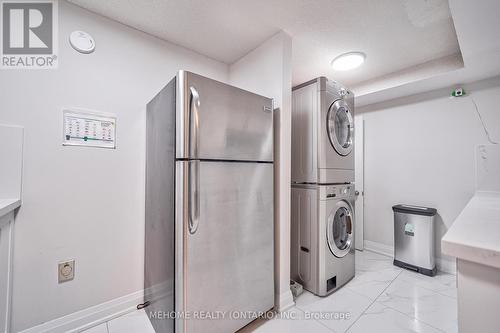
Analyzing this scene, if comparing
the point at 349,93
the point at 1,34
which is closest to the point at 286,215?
the point at 349,93

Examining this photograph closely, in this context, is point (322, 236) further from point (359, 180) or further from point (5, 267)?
point (5, 267)

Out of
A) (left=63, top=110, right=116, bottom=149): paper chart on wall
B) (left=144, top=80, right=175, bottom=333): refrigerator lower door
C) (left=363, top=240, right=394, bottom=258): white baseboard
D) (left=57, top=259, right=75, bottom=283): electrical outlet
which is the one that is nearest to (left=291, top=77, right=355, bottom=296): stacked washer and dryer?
(left=363, top=240, right=394, bottom=258): white baseboard

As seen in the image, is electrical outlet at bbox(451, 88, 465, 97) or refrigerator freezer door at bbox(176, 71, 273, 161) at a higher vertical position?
electrical outlet at bbox(451, 88, 465, 97)

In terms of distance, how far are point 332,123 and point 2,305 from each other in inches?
97.1

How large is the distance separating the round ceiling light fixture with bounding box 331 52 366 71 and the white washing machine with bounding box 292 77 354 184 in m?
0.33

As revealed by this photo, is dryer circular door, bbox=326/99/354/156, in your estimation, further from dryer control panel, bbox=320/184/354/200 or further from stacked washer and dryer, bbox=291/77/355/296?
dryer control panel, bbox=320/184/354/200

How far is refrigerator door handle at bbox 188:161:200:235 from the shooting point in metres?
1.13

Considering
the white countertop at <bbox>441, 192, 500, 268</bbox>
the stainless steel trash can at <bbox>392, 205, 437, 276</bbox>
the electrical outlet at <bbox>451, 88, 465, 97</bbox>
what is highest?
the electrical outlet at <bbox>451, 88, 465, 97</bbox>

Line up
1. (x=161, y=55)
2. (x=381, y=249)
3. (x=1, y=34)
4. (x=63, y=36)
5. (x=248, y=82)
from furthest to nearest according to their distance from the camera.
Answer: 1. (x=381, y=249)
2. (x=248, y=82)
3. (x=161, y=55)
4. (x=63, y=36)
5. (x=1, y=34)

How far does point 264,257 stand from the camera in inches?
59.3

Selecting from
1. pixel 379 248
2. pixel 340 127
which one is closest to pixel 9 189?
pixel 340 127

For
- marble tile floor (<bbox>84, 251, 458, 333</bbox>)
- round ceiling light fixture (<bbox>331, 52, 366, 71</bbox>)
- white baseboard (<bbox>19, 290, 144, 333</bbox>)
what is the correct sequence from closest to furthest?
white baseboard (<bbox>19, 290, 144, 333</bbox>) → marble tile floor (<bbox>84, 251, 458, 333</bbox>) → round ceiling light fixture (<bbox>331, 52, 366, 71</bbox>)

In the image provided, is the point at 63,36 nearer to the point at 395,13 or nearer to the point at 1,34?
the point at 1,34

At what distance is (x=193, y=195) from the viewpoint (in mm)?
1134
